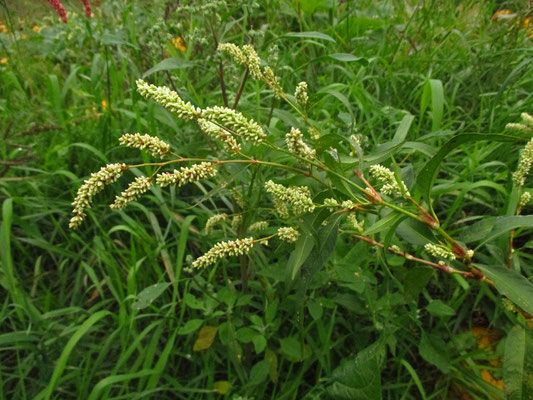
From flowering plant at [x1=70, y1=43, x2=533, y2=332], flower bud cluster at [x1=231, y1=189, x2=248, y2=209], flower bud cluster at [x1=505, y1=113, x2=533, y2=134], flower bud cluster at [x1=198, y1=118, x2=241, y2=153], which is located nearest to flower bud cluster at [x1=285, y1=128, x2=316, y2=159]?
flowering plant at [x1=70, y1=43, x2=533, y2=332]

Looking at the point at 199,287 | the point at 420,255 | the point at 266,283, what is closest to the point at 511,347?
the point at 420,255

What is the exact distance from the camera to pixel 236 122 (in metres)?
A: 0.84

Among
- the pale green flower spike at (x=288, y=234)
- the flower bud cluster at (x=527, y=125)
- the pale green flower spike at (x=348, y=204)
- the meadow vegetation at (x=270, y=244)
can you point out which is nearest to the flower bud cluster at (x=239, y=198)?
the meadow vegetation at (x=270, y=244)

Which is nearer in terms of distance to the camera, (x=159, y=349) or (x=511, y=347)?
(x=511, y=347)

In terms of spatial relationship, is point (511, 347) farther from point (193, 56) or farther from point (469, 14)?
point (469, 14)

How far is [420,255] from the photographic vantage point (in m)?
1.58

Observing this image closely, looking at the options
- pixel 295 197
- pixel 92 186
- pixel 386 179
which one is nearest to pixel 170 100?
pixel 92 186

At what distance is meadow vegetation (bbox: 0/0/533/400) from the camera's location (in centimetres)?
100

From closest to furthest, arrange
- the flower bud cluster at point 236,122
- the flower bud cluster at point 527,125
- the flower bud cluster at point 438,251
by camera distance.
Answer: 1. the flower bud cluster at point 236,122
2. the flower bud cluster at point 438,251
3. the flower bud cluster at point 527,125

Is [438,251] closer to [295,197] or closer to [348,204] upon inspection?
[348,204]

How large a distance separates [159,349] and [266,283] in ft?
1.48

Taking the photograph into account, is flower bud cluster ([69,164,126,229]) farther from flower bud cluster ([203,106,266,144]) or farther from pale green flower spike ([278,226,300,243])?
pale green flower spike ([278,226,300,243])

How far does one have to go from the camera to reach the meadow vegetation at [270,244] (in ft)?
3.27

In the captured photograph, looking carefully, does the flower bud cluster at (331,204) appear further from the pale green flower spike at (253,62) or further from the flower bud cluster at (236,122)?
the pale green flower spike at (253,62)
